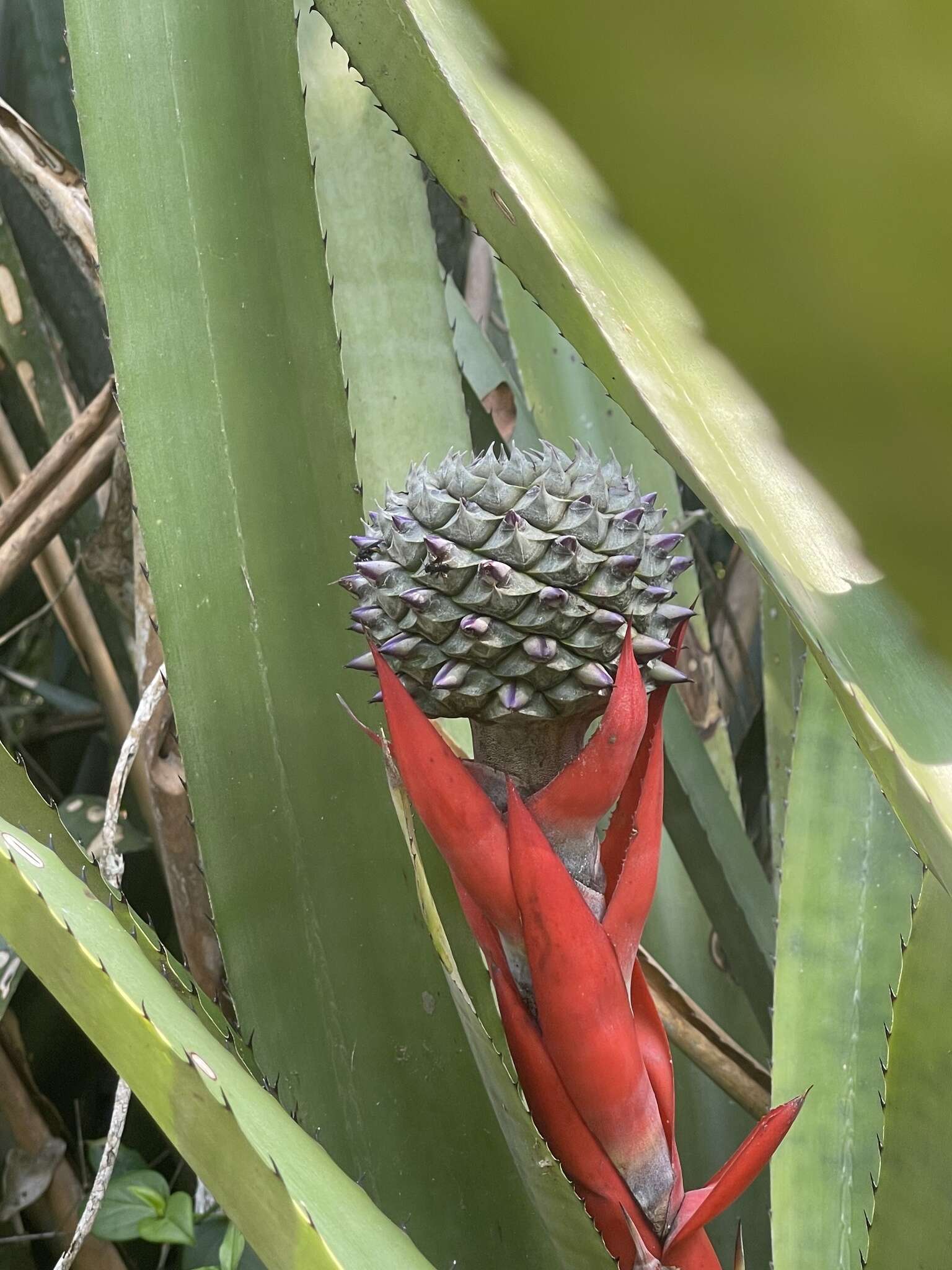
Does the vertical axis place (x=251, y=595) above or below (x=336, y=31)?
below

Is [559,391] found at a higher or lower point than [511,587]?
higher

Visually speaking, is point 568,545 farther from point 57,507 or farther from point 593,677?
point 57,507

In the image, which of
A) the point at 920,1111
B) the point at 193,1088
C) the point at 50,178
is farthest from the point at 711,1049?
the point at 50,178

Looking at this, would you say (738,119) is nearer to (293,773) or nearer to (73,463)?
(293,773)

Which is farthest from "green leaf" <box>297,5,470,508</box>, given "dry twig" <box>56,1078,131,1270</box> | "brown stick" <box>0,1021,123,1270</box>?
"brown stick" <box>0,1021,123,1270</box>

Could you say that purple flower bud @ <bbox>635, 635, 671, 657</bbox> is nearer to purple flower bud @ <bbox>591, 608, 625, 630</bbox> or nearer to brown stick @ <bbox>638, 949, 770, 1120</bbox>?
purple flower bud @ <bbox>591, 608, 625, 630</bbox>

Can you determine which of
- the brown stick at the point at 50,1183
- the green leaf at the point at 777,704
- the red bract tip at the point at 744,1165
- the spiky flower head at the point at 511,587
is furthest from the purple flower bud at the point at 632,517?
the brown stick at the point at 50,1183

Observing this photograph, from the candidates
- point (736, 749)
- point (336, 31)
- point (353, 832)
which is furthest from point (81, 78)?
point (736, 749)
